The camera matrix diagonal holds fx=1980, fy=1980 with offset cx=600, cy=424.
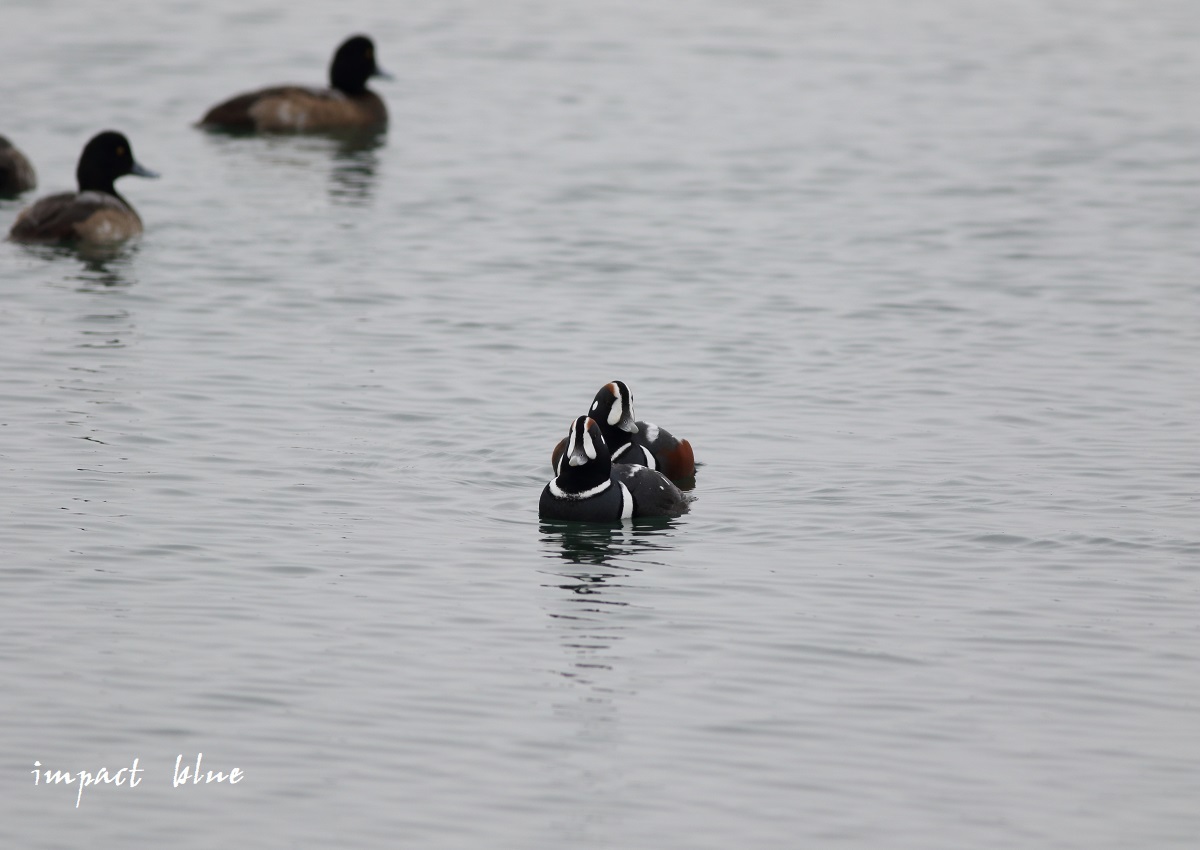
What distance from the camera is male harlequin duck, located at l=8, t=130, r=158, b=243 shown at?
72.2 ft

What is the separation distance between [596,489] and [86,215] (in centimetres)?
1043

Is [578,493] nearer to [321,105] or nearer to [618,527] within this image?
[618,527]

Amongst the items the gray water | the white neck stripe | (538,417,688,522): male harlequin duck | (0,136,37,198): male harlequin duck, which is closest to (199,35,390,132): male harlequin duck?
the gray water

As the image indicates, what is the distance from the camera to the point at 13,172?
2405 cm

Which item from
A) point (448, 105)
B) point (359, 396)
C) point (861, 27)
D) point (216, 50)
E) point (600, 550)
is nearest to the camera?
point (600, 550)

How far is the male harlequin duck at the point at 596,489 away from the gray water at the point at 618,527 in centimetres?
19

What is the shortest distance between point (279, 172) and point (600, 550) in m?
14.9

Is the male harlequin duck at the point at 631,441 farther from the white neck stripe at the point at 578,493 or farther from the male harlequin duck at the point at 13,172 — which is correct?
the male harlequin duck at the point at 13,172

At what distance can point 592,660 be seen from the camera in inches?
436

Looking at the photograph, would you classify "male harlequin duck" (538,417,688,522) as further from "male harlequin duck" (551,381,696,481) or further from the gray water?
"male harlequin duck" (551,381,696,481)

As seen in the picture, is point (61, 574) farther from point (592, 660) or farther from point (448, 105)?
point (448, 105)

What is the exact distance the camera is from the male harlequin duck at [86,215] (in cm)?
2200

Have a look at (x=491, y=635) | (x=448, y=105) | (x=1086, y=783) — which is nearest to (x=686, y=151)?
(x=448, y=105)

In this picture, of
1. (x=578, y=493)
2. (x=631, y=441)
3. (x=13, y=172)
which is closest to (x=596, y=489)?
(x=578, y=493)
